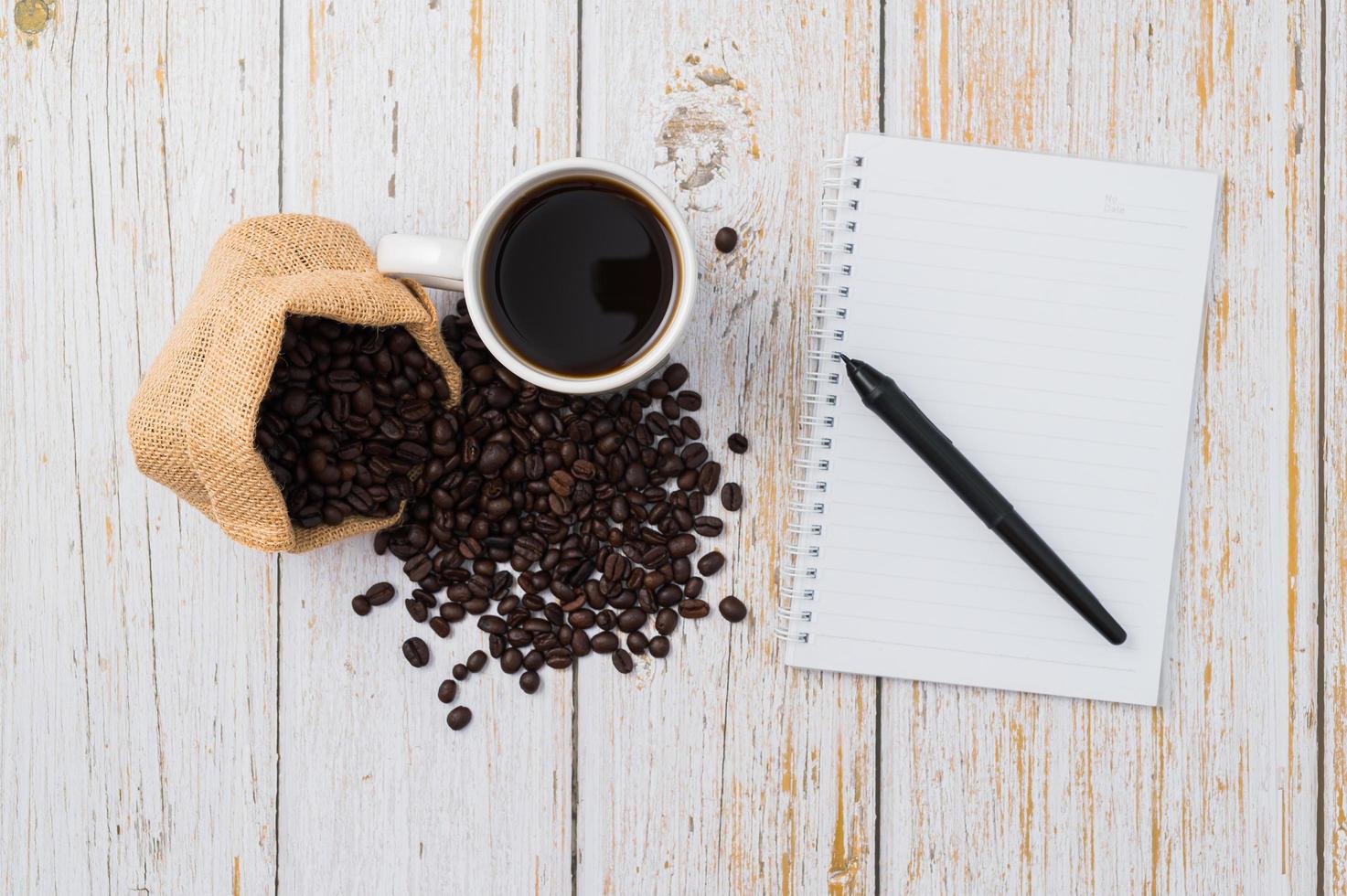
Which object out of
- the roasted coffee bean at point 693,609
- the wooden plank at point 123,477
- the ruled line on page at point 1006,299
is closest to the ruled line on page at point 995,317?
the ruled line on page at point 1006,299

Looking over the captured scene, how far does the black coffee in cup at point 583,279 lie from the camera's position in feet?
2.72

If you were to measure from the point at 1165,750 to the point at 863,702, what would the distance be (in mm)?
322

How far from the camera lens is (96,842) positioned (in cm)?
102

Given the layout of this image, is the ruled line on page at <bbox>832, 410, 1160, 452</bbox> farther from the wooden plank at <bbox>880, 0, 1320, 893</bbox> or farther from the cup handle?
the cup handle

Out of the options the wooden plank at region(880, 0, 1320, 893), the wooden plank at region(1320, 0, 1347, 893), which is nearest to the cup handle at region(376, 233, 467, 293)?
the wooden plank at region(880, 0, 1320, 893)

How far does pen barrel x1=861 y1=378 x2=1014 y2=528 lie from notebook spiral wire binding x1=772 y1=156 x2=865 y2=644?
2.6 inches

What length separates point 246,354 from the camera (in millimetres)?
797

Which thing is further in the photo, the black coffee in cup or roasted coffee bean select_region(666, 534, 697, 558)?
roasted coffee bean select_region(666, 534, 697, 558)

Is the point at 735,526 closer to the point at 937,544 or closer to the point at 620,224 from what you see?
the point at 937,544

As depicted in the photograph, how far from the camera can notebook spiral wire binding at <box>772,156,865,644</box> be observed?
958 mm

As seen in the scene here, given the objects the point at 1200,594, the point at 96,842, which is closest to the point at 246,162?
the point at 96,842

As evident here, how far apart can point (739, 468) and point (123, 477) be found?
0.65 metres

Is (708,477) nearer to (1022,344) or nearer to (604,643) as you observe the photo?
(604,643)

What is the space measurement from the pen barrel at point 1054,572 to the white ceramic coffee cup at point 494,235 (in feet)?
1.28
